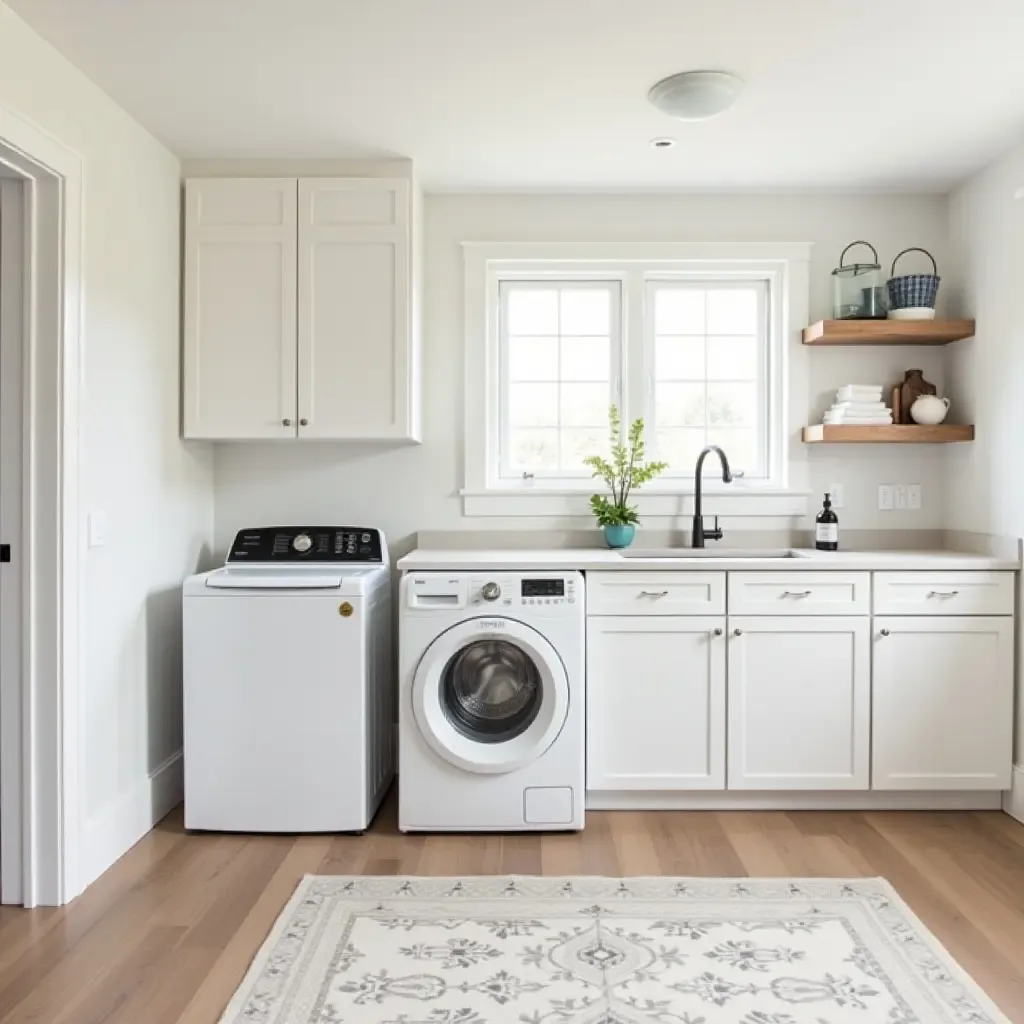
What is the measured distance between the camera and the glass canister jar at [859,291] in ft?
11.4

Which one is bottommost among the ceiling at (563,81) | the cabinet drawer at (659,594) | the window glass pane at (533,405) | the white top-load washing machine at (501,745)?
the white top-load washing machine at (501,745)

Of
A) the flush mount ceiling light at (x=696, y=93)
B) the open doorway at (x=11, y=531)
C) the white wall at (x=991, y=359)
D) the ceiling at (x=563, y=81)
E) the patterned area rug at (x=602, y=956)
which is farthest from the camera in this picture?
the white wall at (x=991, y=359)

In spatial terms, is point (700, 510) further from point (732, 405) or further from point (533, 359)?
point (533, 359)

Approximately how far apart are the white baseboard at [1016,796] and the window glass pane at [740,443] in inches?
57.9

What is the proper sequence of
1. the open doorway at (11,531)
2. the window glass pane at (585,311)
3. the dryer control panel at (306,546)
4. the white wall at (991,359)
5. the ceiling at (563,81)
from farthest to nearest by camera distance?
the window glass pane at (585,311) < the dryer control panel at (306,546) < the white wall at (991,359) < the open doorway at (11,531) < the ceiling at (563,81)

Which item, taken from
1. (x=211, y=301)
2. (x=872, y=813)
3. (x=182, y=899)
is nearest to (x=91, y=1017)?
(x=182, y=899)

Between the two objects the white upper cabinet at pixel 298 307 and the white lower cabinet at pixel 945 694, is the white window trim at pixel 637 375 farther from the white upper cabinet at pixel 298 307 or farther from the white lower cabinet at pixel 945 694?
the white lower cabinet at pixel 945 694

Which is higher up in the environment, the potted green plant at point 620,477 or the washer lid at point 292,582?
the potted green plant at point 620,477

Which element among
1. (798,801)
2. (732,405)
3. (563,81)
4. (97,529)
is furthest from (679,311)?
(97,529)

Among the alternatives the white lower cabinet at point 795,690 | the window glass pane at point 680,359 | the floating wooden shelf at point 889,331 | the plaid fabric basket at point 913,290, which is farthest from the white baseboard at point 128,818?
the plaid fabric basket at point 913,290

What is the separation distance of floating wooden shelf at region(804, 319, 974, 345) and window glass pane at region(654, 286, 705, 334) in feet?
1.55

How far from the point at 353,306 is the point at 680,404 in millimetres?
1407

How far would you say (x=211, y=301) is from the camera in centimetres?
322

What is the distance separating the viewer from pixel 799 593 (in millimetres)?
3070
